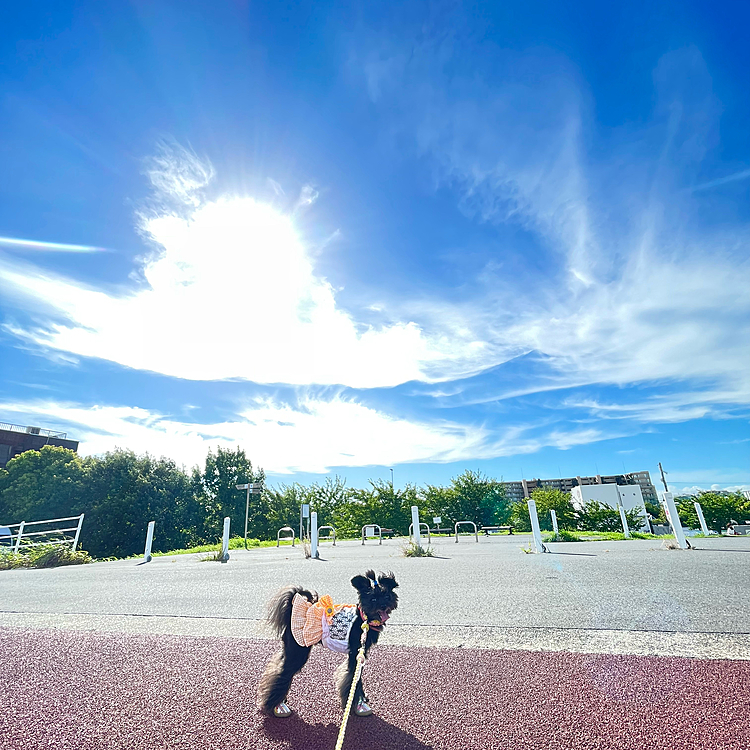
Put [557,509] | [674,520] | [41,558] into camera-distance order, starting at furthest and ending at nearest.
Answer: [557,509], [41,558], [674,520]

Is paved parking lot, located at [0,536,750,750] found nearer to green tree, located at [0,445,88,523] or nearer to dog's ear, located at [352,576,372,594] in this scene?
dog's ear, located at [352,576,372,594]

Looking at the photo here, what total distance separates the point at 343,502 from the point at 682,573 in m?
30.0

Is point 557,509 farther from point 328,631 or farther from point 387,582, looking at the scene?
point 328,631

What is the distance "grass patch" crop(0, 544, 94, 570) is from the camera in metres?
11.9

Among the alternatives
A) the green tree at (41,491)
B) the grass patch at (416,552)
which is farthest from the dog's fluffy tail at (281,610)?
the green tree at (41,491)

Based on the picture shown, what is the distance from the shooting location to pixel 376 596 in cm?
227

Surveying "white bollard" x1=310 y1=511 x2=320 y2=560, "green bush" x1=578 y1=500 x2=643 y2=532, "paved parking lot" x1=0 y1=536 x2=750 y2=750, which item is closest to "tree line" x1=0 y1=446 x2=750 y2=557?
"green bush" x1=578 y1=500 x2=643 y2=532

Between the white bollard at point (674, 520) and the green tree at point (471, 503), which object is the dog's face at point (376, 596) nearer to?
the white bollard at point (674, 520)

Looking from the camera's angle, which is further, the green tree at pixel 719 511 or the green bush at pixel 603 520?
the green bush at pixel 603 520

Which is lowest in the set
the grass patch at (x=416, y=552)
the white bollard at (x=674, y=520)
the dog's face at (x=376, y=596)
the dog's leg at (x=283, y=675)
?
the dog's leg at (x=283, y=675)

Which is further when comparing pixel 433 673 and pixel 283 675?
pixel 433 673

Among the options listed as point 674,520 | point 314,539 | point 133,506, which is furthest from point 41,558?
point 133,506

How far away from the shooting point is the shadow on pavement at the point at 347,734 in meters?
2.03

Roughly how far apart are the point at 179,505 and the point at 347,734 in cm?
3595
